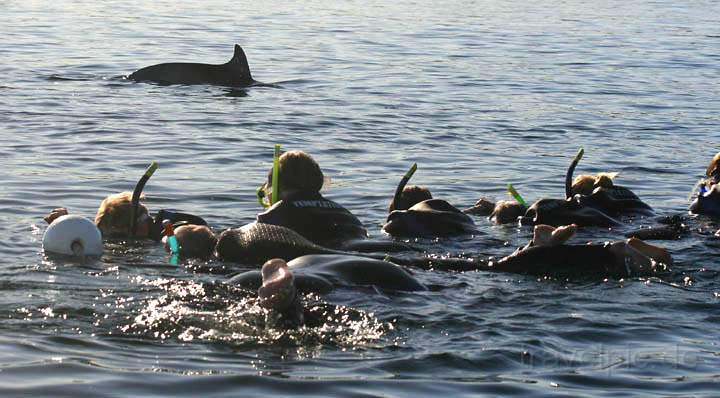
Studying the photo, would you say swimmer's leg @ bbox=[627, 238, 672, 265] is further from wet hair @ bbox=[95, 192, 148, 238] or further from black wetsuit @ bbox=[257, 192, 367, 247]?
Result: wet hair @ bbox=[95, 192, 148, 238]

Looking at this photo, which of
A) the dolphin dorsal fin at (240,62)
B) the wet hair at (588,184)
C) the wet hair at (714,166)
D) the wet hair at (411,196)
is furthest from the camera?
the dolphin dorsal fin at (240,62)

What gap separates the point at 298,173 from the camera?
10.6 m

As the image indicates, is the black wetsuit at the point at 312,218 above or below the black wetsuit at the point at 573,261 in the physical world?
above

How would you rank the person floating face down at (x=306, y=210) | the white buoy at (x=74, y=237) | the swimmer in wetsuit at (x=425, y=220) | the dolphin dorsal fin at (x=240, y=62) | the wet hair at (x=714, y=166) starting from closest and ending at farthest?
the white buoy at (x=74, y=237), the person floating face down at (x=306, y=210), the swimmer in wetsuit at (x=425, y=220), the wet hair at (x=714, y=166), the dolphin dorsal fin at (x=240, y=62)

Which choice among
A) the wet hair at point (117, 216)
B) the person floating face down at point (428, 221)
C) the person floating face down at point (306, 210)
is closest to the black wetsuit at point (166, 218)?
the wet hair at point (117, 216)

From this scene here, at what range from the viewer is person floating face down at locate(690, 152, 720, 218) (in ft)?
40.5

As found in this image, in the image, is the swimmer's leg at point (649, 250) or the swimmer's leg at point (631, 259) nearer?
the swimmer's leg at point (631, 259)

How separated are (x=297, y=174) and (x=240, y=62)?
11084 mm

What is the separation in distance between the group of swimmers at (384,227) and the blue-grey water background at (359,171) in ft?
0.57

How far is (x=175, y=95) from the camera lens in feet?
66.5

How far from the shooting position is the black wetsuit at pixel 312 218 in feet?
34.3

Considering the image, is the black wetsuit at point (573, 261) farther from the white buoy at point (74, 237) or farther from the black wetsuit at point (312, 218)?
the white buoy at point (74, 237)

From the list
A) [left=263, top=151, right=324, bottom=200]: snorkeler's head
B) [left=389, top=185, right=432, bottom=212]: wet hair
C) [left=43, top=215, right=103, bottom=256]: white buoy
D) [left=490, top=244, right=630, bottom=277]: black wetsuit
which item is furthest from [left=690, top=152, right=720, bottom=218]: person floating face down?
[left=43, top=215, right=103, bottom=256]: white buoy

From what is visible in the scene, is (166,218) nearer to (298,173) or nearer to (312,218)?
(298,173)
